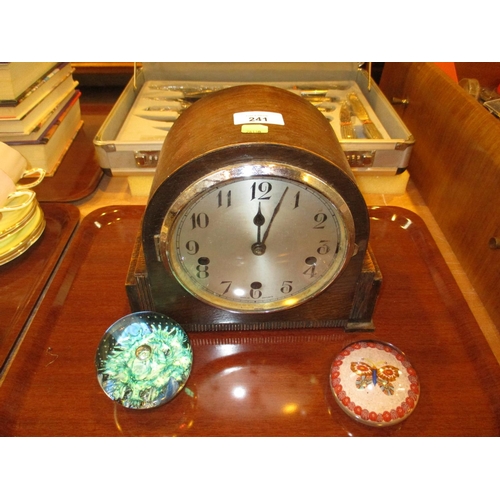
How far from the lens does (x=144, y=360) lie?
853mm

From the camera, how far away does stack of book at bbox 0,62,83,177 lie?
1298 millimetres

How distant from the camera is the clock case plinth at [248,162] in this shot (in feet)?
2.37

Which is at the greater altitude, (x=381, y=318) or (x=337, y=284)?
(x=337, y=284)

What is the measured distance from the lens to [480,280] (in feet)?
3.59

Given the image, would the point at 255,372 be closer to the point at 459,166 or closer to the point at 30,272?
the point at 30,272

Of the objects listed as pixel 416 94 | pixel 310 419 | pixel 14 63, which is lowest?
pixel 310 419

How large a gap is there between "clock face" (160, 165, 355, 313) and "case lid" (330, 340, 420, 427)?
159mm

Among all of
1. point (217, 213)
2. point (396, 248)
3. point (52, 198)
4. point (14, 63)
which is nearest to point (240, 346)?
point (217, 213)

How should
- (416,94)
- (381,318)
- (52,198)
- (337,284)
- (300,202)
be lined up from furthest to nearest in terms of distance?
(416,94), (52,198), (381,318), (337,284), (300,202)

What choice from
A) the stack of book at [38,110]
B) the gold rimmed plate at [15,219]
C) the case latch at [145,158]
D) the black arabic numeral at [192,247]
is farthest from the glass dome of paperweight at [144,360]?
the stack of book at [38,110]

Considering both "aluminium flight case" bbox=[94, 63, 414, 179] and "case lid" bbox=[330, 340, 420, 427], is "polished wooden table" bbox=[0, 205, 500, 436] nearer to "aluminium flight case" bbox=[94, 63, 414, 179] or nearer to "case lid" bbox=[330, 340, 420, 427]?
"case lid" bbox=[330, 340, 420, 427]

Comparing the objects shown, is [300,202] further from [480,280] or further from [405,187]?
[405,187]

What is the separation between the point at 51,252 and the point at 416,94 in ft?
4.35

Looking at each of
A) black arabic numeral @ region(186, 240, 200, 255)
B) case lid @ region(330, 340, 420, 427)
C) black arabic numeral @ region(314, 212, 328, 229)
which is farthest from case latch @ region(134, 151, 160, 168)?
case lid @ region(330, 340, 420, 427)
